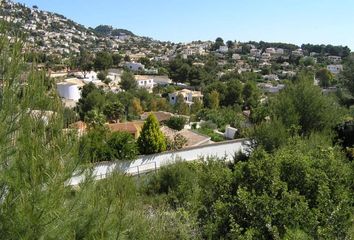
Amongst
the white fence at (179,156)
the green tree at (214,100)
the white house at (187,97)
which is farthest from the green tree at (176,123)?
the white house at (187,97)

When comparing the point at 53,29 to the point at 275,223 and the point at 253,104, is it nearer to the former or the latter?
the point at 253,104

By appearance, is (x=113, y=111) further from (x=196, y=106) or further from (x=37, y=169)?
(x=37, y=169)

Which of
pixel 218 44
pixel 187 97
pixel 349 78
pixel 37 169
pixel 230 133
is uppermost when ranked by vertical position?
pixel 37 169

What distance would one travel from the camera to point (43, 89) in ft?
13.6

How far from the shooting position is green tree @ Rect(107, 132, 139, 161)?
55.0 ft

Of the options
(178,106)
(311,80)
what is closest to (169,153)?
(311,80)

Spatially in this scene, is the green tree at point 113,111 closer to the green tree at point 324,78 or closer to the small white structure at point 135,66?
the green tree at point 324,78

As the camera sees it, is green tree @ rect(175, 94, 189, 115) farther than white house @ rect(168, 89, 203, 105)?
No

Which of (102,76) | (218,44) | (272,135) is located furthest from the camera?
(218,44)

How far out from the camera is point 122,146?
17.0m

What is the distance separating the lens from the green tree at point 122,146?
1675 centimetres

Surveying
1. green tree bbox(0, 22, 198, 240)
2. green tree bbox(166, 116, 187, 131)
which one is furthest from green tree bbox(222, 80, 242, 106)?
green tree bbox(0, 22, 198, 240)

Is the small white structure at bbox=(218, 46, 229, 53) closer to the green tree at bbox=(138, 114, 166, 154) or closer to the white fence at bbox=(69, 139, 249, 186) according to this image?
the white fence at bbox=(69, 139, 249, 186)

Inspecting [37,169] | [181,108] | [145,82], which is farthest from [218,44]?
[37,169]
